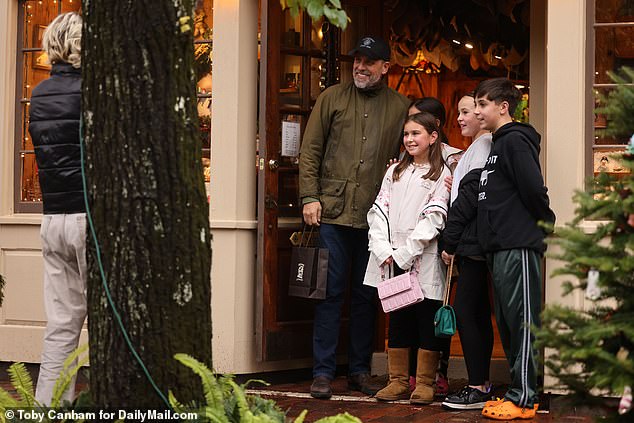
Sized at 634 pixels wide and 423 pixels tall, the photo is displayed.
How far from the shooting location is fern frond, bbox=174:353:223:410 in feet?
14.2

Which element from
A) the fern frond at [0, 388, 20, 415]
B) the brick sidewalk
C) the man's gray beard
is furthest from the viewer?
the man's gray beard

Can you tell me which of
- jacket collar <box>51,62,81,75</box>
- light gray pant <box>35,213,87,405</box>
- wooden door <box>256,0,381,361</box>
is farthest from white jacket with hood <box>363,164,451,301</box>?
jacket collar <box>51,62,81,75</box>

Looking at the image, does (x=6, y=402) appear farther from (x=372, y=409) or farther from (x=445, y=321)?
(x=445, y=321)

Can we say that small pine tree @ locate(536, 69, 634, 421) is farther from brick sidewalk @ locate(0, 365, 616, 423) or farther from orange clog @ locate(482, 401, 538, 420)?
orange clog @ locate(482, 401, 538, 420)

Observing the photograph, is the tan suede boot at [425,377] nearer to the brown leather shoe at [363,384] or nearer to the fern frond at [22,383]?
the brown leather shoe at [363,384]

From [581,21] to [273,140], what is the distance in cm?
225

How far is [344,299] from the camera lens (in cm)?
853

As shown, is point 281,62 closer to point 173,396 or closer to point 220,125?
point 220,125

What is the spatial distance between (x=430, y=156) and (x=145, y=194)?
3.33 m

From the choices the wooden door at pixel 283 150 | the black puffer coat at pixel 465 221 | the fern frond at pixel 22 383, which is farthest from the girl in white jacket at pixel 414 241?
the fern frond at pixel 22 383

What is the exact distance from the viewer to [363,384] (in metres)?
7.71

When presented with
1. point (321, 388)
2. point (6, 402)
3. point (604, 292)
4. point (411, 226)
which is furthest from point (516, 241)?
point (6, 402)

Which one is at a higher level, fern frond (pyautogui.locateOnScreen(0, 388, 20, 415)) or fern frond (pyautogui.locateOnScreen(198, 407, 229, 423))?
fern frond (pyautogui.locateOnScreen(198, 407, 229, 423))

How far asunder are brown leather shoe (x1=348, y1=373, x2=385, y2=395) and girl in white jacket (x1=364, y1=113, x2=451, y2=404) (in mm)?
271
